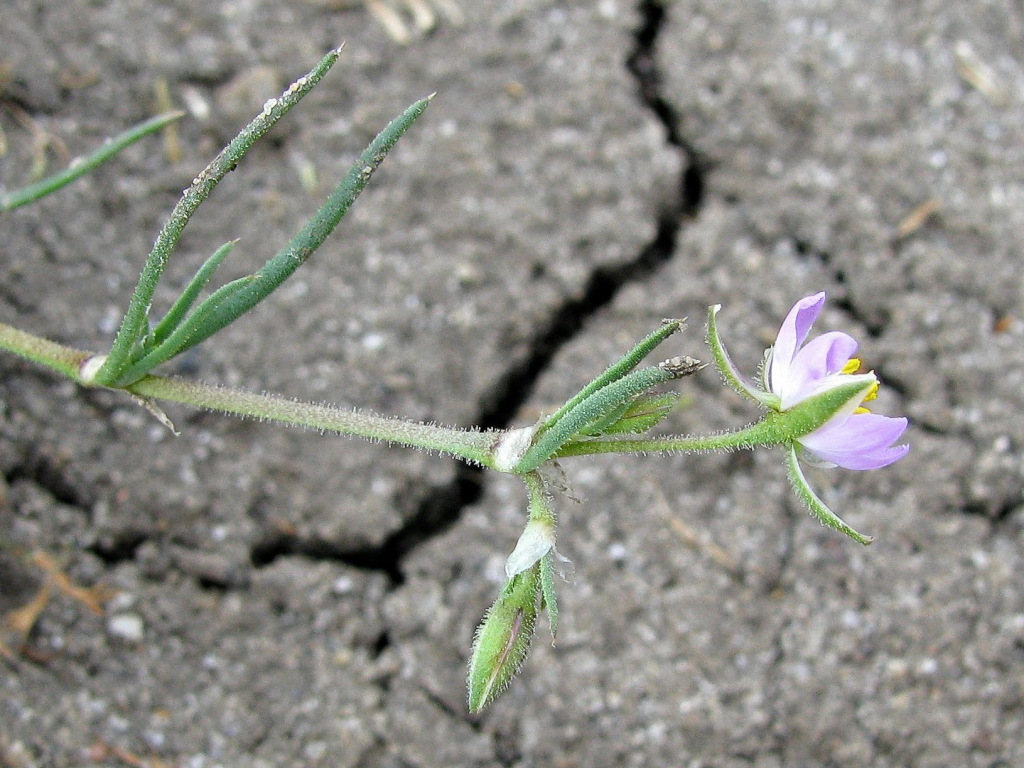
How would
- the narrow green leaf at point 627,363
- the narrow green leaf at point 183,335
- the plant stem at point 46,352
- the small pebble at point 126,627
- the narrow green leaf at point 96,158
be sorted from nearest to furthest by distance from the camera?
the narrow green leaf at point 627,363 → the narrow green leaf at point 183,335 → the plant stem at point 46,352 → the narrow green leaf at point 96,158 → the small pebble at point 126,627

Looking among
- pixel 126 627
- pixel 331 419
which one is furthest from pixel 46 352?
pixel 126 627

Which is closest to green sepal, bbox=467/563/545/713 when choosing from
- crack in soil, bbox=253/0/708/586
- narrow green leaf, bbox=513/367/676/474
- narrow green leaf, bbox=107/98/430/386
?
narrow green leaf, bbox=513/367/676/474

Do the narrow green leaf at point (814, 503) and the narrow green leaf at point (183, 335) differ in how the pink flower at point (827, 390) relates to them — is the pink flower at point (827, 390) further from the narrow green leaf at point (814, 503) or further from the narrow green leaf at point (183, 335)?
the narrow green leaf at point (183, 335)

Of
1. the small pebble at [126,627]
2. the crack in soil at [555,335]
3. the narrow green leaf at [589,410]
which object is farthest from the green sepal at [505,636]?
the small pebble at [126,627]

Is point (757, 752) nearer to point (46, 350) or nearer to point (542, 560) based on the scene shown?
point (542, 560)

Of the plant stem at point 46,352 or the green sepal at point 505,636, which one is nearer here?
the green sepal at point 505,636

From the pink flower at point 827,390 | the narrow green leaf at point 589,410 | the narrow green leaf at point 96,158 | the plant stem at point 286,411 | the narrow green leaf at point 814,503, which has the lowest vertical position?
the narrow green leaf at point 814,503

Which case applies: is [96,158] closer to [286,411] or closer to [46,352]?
[46,352]
